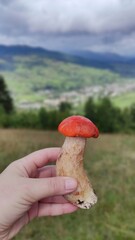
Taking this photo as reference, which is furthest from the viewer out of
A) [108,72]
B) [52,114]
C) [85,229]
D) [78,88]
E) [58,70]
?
[108,72]

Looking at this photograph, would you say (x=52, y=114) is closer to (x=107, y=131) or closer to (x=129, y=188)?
(x=107, y=131)

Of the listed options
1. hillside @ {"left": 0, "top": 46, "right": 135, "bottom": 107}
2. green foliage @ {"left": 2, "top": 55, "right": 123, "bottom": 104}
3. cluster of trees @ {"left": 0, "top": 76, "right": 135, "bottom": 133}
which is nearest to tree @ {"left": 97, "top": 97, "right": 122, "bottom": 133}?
cluster of trees @ {"left": 0, "top": 76, "right": 135, "bottom": 133}

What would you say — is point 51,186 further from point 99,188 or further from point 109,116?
point 109,116

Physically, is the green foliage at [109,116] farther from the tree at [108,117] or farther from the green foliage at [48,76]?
the green foliage at [48,76]

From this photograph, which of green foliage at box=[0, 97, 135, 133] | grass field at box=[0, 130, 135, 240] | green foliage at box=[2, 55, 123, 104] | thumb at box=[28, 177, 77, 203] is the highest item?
thumb at box=[28, 177, 77, 203]

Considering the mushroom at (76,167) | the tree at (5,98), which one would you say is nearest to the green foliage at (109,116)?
the tree at (5,98)

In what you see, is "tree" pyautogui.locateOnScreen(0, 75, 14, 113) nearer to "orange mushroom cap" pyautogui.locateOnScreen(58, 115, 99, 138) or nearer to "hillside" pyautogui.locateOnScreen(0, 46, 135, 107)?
"hillside" pyautogui.locateOnScreen(0, 46, 135, 107)

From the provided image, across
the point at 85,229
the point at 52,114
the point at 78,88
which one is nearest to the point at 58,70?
the point at 78,88
